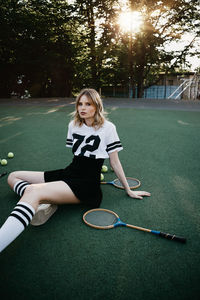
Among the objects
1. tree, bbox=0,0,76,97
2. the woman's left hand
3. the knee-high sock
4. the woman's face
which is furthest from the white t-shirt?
tree, bbox=0,0,76,97

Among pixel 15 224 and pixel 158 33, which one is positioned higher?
pixel 158 33

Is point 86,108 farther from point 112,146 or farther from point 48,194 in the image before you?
point 48,194

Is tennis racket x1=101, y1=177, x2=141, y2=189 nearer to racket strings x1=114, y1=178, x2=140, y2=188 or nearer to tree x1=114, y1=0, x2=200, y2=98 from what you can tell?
racket strings x1=114, y1=178, x2=140, y2=188

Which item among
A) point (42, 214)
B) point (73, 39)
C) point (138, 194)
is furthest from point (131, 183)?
point (73, 39)

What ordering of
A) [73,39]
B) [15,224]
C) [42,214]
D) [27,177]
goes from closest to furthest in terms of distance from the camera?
1. [15,224]
2. [42,214]
3. [27,177]
4. [73,39]

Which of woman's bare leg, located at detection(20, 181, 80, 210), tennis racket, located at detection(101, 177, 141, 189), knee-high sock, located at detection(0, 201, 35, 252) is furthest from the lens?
tennis racket, located at detection(101, 177, 141, 189)

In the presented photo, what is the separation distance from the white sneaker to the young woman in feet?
0.05

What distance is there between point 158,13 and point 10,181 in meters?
21.7

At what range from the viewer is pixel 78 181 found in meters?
2.70

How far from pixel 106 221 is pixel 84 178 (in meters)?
0.59

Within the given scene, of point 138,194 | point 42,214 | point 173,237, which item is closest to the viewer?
point 173,237

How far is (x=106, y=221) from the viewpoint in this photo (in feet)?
8.73

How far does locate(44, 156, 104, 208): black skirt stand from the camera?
2.70 m

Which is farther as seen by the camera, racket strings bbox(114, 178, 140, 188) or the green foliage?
the green foliage
